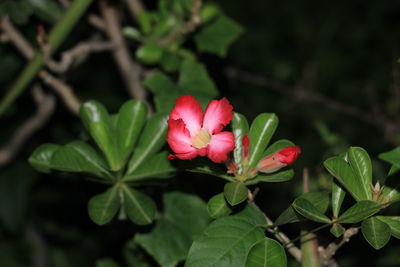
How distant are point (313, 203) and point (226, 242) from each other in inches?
6.9

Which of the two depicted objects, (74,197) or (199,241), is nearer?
(199,241)

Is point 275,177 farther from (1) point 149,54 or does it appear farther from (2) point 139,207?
(1) point 149,54

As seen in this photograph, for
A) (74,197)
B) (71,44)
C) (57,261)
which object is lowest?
(57,261)

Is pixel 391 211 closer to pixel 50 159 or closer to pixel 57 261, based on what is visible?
pixel 50 159

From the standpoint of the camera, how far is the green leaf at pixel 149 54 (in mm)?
1539

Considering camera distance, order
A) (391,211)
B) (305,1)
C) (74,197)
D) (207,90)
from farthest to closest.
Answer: (305,1) → (74,197) → (391,211) → (207,90)

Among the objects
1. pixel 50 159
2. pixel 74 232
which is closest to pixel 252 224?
pixel 50 159

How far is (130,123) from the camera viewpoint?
3.83 feet

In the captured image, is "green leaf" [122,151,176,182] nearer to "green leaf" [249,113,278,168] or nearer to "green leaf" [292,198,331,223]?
"green leaf" [249,113,278,168]

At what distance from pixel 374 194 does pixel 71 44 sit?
1395mm

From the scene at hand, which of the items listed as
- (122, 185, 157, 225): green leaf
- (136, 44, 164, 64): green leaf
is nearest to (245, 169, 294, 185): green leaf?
(122, 185, 157, 225): green leaf

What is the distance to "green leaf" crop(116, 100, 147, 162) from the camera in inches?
45.9

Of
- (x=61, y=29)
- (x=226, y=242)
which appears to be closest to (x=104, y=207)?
(x=226, y=242)

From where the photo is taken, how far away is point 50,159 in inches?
45.5
